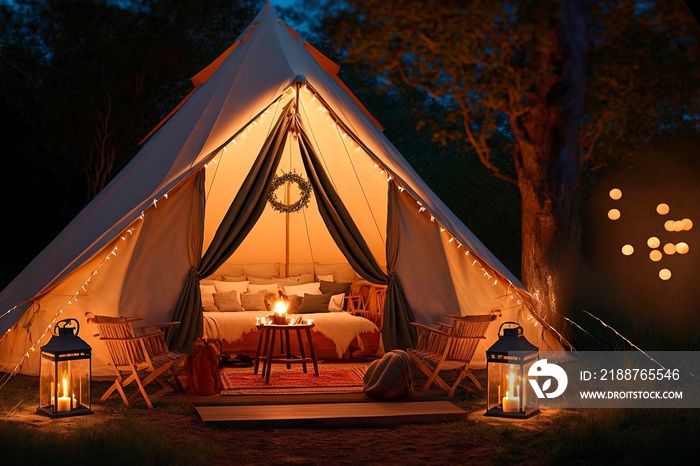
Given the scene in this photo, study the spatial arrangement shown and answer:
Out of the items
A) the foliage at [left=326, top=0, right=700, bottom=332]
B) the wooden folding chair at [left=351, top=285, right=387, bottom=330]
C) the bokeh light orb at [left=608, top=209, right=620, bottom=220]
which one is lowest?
the wooden folding chair at [left=351, top=285, right=387, bottom=330]

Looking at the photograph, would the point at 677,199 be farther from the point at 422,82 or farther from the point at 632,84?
the point at 422,82

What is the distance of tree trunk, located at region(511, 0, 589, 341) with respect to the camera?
7934 mm

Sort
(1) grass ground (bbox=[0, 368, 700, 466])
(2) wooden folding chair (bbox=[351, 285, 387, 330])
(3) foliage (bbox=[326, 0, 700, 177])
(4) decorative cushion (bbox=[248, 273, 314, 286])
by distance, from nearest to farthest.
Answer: (1) grass ground (bbox=[0, 368, 700, 466]) → (3) foliage (bbox=[326, 0, 700, 177]) → (2) wooden folding chair (bbox=[351, 285, 387, 330]) → (4) decorative cushion (bbox=[248, 273, 314, 286])

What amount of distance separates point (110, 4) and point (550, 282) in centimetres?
1187

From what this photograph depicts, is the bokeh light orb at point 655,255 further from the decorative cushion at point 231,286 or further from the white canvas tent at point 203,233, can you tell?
the decorative cushion at point 231,286

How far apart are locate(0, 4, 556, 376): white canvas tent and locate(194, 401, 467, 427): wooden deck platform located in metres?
1.31

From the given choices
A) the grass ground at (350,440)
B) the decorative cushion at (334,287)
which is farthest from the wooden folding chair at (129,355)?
the decorative cushion at (334,287)

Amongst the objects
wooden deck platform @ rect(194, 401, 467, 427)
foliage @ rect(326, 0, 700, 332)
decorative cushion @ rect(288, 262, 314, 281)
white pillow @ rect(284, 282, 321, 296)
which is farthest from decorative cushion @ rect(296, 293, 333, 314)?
wooden deck platform @ rect(194, 401, 467, 427)

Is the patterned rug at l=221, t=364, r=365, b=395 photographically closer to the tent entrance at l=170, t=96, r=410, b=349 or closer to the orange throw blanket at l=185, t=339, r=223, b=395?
the orange throw blanket at l=185, t=339, r=223, b=395

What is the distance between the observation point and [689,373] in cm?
695

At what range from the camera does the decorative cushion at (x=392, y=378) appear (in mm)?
6391

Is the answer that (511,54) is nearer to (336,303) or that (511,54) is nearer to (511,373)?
(336,303)

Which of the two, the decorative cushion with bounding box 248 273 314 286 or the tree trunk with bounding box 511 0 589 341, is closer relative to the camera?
the tree trunk with bounding box 511 0 589 341

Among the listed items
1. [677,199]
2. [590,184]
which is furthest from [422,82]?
[590,184]
